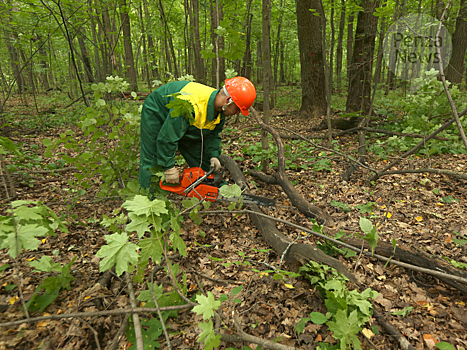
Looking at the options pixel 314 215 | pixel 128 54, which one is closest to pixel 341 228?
pixel 314 215

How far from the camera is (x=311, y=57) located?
7.17m

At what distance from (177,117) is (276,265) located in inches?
75.1

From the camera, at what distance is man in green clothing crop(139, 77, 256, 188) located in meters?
2.88

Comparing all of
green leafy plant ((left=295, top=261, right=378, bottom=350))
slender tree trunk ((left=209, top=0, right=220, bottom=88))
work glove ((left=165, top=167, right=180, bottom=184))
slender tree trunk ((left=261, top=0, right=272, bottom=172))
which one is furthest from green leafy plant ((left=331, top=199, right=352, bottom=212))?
slender tree trunk ((left=209, top=0, right=220, bottom=88))

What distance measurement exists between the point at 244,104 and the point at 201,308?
2.26 m

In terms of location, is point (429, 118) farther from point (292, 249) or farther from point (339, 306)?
point (339, 306)

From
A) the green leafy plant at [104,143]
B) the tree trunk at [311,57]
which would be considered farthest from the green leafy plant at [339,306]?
the tree trunk at [311,57]

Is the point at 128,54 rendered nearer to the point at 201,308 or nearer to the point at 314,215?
the point at 314,215

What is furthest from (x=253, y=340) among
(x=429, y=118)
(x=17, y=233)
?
(x=429, y=118)

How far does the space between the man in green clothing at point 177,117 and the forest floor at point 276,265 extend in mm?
806

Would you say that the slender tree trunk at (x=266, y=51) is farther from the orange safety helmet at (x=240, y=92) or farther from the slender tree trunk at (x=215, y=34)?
the slender tree trunk at (x=215, y=34)

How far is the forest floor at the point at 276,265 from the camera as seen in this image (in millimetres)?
1741

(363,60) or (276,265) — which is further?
(363,60)

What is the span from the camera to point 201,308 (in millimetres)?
1307
